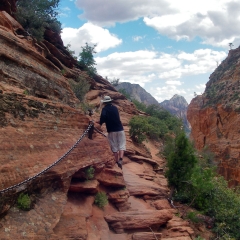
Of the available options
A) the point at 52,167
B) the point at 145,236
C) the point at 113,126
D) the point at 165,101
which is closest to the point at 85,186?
the point at 52,167

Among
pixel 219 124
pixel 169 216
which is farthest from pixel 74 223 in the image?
pixel 219 124

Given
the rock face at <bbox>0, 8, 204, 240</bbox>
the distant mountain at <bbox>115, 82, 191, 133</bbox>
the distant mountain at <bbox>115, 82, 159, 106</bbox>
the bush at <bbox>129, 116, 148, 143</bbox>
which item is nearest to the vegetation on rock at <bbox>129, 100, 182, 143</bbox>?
the bush at <bbox>129, 116, 148, 143</bbox>

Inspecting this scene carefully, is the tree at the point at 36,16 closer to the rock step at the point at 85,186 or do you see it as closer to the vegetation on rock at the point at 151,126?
the vegetation on rock at the point at 151,126

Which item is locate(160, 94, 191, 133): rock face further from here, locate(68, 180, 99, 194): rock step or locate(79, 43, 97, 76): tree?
locate(68, 180, 99, 194): rock step

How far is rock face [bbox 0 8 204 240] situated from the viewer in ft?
22.5

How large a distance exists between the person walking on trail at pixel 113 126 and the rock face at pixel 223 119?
31.7 meters

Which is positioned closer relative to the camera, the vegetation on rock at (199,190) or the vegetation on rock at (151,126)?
the vegetation on rock at (199,190)

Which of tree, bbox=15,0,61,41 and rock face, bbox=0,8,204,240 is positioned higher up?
tree, bbox=15,0,61,41

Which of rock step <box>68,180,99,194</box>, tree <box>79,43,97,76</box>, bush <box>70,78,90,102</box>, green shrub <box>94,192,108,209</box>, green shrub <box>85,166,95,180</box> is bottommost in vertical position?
green shrub <box>94,192,108,209</box>

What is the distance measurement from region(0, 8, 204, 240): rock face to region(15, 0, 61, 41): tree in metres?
10.2

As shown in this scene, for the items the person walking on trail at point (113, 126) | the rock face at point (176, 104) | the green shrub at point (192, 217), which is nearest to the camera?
the person walking on trail at point (113, 126)

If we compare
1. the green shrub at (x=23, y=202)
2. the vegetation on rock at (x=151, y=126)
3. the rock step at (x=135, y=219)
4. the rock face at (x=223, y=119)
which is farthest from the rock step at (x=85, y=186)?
the rock face at (x=223, y=119)

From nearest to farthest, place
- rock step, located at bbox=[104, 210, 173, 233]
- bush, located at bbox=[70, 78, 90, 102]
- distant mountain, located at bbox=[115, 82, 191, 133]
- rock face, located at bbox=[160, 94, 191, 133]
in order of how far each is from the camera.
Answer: rock step, located at bbox=[104, 210, 173, 233], bush, located at bbox=[70, 78, 90, 102], distant mountain, located at bbox=[115, 82, 191, 133], rock face, located at bbox=[160, 94, 191, 133]

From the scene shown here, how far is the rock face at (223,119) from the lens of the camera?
135 feet
